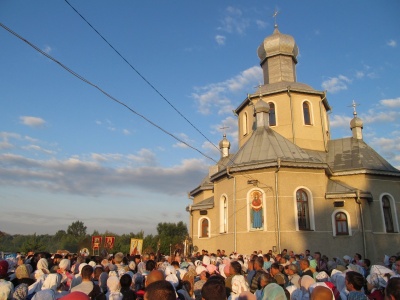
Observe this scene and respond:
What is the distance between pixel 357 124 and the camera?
25.7m

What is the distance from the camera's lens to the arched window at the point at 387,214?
20780 mm

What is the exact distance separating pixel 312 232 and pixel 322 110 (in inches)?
421

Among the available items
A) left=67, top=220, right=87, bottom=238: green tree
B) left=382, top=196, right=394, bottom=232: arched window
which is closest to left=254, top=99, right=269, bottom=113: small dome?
left=382, top=196, right=394, bottom=232: arched window

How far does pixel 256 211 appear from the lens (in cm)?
1789

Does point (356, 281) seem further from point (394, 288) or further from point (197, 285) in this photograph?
point (197, 285)

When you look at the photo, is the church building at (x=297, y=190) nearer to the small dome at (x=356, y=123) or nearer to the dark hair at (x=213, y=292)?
the small dome at (x=356, y=123)

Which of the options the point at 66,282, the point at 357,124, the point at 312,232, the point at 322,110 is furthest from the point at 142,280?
the point at 357,124

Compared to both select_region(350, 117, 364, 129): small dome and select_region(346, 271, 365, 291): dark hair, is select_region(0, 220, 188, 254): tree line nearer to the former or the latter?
select_region(346, 271, 365, 291): dark hair

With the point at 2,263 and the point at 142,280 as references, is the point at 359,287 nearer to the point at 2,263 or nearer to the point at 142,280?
the point at 142,280

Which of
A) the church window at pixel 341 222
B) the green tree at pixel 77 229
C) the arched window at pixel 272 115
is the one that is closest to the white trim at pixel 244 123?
the arched window at pixel 272 115

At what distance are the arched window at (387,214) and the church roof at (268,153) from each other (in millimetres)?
5585

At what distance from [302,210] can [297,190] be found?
3.61ft

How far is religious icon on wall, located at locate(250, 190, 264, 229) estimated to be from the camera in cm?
1769

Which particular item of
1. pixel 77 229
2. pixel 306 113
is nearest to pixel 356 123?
pixel 306 113
